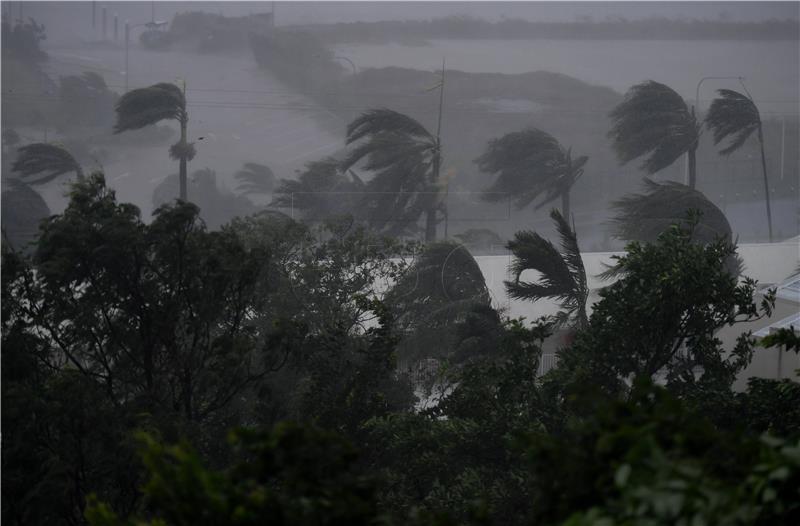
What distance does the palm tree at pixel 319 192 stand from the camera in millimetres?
16516

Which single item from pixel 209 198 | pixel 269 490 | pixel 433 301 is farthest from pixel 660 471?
pixel 209 198

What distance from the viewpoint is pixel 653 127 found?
20062 millimetres

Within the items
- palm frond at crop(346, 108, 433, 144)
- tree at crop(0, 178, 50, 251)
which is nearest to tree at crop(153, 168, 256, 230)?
palm frond at crop(346, 108, 433, 144)

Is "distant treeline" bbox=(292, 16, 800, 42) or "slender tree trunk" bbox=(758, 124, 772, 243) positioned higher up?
"distant treeline" bbox=(292, 16, 800, 42)

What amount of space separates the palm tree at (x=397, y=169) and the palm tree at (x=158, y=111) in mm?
3100

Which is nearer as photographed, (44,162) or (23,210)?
(23,210)

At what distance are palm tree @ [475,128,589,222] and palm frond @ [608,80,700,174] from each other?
1.10m

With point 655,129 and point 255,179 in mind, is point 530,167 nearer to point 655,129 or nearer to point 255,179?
point 655,129

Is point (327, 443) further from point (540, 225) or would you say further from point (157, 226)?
point (540, 225)

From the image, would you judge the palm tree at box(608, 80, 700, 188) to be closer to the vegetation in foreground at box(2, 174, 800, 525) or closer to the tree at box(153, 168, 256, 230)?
the tree at box(153, 168, 256, 230)

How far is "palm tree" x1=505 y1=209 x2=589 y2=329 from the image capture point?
33.6 ft

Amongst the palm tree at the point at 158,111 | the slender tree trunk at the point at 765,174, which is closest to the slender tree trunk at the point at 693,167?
the slender tree trunk at the point at 765,174

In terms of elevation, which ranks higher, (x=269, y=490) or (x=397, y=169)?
(x=269, y=490)

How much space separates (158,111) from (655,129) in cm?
991
